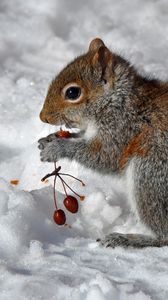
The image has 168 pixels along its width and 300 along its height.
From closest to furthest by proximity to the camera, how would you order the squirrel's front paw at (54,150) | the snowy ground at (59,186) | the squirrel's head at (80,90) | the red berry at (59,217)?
the snowy ground at (59,186) → the red berry at (59,217) → the squirrel's head at (80,90) → the squirrel's front paw at (54,150)

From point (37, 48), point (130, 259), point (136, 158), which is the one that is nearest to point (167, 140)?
point (136, 158)

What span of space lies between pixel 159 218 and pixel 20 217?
0.75 meters

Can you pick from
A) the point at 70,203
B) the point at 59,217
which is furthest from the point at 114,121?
the point at 59,217

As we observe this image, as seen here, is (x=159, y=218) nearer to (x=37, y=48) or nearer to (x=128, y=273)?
(x=128, y=273)

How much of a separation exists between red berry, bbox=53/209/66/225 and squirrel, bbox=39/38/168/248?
0.81 ft

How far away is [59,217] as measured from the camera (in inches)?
141

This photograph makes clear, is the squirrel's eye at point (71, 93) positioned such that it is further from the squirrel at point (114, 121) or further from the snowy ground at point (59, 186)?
the snowy ground at point (59, 186)

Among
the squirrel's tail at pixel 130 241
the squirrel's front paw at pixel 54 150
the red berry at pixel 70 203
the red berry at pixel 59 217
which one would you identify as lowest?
the squirrel's tail at pixel 130 241

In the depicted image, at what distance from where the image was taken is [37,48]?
6.47 metres

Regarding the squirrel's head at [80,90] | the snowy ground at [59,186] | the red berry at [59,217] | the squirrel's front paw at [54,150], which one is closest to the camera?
the snowy ground at [59,186]

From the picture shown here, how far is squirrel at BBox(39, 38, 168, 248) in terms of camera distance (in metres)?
3.61

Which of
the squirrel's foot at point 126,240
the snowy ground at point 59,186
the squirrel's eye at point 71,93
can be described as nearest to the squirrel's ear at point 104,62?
the squirrel's eye at point 71,93

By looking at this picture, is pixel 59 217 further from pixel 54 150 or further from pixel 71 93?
pixel 71 93

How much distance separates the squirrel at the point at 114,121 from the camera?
3.61 metres
